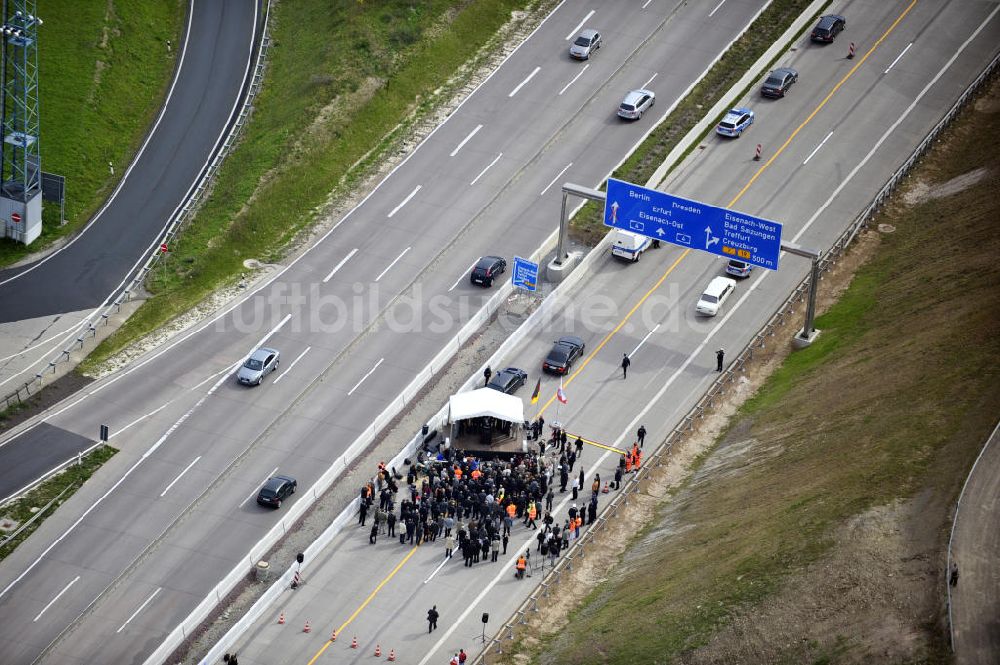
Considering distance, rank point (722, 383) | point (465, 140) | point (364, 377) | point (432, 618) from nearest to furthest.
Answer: point (432, 618), point (722, 383), point (364, 377), point (465, 140)

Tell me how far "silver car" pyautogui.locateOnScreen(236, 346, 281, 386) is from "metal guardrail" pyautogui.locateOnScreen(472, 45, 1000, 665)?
63.9 ft

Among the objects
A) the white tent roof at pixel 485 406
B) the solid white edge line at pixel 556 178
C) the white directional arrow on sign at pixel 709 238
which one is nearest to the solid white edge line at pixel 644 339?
the white directional arrow on sign at pixel 709 238

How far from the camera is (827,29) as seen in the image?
3804 inches

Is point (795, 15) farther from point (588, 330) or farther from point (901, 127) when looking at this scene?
point (588, 330)

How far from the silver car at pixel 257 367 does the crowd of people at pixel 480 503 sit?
10128 mm

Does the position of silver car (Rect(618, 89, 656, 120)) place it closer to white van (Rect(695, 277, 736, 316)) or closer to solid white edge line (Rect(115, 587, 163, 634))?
white van (Rect(695, 277, 736, 316))

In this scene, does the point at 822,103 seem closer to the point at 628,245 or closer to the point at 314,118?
the point at 628,245

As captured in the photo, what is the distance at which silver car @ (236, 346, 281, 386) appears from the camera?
74312 millimetres

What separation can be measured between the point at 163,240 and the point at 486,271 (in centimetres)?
2023

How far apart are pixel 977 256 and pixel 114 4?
59.6m

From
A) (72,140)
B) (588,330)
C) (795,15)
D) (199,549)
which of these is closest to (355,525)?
(199,549)

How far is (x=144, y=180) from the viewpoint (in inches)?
3639

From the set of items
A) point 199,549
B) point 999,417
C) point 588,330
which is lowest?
point 199,549

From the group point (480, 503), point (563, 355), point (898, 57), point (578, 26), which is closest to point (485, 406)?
point (480, 503)
